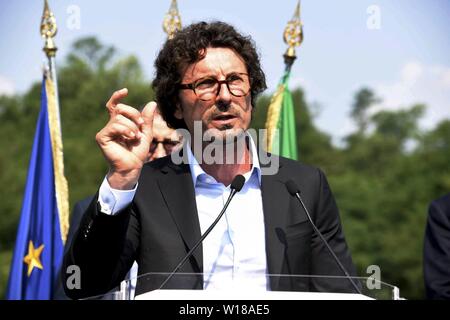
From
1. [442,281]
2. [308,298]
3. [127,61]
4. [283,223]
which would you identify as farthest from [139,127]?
[127,61]

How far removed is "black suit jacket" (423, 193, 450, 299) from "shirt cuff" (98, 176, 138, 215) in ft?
6.21

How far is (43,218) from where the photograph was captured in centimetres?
604

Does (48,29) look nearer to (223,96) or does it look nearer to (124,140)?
(223,96)

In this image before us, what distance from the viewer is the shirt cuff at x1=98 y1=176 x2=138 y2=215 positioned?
8.95 ft

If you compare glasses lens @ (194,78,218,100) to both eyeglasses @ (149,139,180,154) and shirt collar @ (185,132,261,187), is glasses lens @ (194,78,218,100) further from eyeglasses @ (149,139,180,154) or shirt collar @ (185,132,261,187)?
eyeglasses @ (149,139,180,154)

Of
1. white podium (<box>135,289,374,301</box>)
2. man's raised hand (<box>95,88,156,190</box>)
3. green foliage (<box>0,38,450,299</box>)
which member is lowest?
white podium (<box>135,289,374,301</box>)

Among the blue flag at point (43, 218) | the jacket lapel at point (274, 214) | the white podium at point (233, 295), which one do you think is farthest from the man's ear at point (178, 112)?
the blue flag at point (43, 218)

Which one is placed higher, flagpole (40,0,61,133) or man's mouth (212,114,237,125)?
flagpole (40,0,61,133)

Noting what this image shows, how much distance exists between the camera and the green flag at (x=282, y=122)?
231 inches

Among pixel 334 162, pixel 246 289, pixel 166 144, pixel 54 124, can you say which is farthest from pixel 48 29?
pixel 334 162

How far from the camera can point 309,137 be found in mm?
38719

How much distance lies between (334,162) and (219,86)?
34203 millimetres

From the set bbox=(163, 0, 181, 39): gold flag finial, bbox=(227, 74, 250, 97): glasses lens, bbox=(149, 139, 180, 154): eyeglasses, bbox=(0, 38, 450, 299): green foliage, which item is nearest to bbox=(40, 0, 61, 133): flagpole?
bbox=(163, 0, 181, 39): gold flag finial

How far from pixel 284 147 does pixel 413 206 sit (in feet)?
80.5
